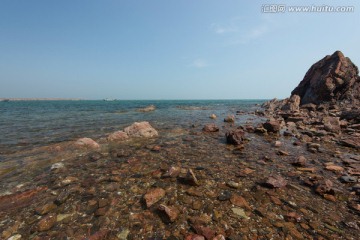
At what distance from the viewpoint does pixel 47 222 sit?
432 cm

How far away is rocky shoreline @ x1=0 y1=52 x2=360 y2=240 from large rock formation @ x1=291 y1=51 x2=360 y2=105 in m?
28.5

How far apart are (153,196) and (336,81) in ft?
135

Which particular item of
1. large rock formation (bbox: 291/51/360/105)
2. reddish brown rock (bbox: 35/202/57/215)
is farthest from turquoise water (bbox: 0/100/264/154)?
large rock formation (bbox: 291/51/360/105)

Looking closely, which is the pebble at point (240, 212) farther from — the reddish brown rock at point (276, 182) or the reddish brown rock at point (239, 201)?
the reddish brown rock at point (276, 182)

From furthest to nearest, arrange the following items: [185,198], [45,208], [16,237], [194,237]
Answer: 1. [185,198]
2. [45,208]
3. [16,237]
4. [194,237]

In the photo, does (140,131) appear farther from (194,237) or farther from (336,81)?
(336,81)

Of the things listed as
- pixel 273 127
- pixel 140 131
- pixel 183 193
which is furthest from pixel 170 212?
pixel 273 127

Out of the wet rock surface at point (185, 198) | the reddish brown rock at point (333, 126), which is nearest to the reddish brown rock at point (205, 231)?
the wet rock surface at point (185, 198)

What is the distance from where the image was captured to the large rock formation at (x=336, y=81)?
1252 inches

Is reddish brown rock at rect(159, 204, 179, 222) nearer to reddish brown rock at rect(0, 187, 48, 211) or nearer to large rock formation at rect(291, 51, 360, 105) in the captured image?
reddish brown rock at rect(0, 187, 48, 211)

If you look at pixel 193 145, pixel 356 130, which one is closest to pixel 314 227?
pixel 193 145

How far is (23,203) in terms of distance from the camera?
16.9 ft

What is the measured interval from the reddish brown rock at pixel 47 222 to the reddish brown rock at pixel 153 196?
7.73ft

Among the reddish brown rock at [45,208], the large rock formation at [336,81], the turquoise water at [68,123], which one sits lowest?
the turquoise water at [68,123]
